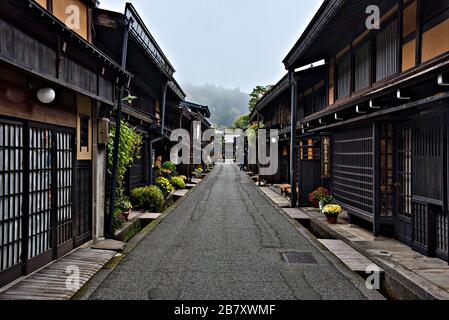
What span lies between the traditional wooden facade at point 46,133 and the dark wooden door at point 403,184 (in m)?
8.02

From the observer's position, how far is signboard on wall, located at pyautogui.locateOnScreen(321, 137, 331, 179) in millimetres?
15264

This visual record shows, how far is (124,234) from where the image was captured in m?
11.3

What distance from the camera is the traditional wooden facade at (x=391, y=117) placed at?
796cm

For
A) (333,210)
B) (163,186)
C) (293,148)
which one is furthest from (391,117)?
(163,186)

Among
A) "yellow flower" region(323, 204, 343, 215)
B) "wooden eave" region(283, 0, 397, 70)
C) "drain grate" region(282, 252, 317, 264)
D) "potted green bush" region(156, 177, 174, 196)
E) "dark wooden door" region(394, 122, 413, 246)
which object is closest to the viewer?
"drain grate" region(282, 252, 317, 264)

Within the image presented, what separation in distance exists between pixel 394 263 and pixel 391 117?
3892 mm


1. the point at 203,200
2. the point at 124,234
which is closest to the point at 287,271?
the point at 124,234

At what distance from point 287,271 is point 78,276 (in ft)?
13.8

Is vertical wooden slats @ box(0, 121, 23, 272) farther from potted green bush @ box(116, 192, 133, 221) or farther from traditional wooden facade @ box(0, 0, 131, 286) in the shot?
potted green bush @ box(116, 192, 133, 221)

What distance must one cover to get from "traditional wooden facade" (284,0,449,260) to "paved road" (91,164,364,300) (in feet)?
8.14

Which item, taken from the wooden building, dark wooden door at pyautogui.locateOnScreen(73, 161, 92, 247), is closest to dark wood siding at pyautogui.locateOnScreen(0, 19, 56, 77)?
dark wooden door at pyautogui.locateOnScreen(73, 161, 92, 247)

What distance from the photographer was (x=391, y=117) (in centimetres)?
959

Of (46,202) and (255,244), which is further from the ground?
(46,202)

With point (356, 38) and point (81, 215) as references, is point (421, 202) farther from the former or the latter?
point (81, 215)
